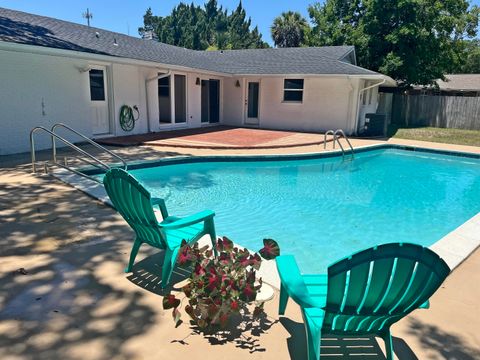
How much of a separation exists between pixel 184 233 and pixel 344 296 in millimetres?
1893

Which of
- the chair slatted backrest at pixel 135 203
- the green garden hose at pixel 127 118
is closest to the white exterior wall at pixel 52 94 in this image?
the green garden hose at pixel 127 118

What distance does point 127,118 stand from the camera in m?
13.1

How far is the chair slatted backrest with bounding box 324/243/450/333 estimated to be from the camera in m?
1.98

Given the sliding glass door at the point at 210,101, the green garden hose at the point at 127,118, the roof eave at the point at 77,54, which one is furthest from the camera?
the sliding glass door at the point at 210,101

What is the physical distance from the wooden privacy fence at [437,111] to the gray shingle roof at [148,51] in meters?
5.12

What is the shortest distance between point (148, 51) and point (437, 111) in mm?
15790

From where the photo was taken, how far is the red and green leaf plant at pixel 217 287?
2537 mm

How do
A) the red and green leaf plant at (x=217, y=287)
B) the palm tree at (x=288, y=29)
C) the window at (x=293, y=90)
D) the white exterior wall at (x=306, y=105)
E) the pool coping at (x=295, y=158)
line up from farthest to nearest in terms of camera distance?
the palm tree at (x=288, y=29) → the window at (x=293, y=90) → the white exterior wall at (x=306, y=105) → the pool coping at (x=295, y=158) → the red and green leaf plant at (x=217, y=287)

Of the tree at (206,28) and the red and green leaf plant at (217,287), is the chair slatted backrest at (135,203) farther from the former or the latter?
the tree at (206,28)

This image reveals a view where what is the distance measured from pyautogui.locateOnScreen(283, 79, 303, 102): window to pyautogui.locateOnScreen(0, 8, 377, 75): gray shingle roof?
0.63 meters

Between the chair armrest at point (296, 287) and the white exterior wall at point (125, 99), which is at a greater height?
the white exterior wall at point (125, 99)

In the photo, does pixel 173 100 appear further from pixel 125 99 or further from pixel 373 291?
pixel 373 291

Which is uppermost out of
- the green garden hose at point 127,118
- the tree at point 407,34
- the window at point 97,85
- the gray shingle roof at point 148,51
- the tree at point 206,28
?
the tree at point 206,28

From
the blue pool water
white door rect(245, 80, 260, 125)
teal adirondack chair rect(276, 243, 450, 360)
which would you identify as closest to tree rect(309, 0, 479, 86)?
white door rect(245, 80, 260, 125)
